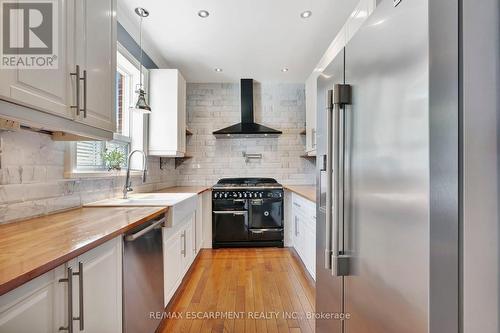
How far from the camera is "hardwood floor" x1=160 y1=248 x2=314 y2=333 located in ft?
6.06

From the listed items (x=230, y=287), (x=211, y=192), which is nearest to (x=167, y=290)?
(x=230, y=287)

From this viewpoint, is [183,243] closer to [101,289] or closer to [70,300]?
[101,289]

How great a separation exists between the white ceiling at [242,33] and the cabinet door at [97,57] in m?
0.80

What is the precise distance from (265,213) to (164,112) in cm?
194

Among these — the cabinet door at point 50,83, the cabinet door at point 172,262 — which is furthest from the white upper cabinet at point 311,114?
the cabinet door at point 50,83

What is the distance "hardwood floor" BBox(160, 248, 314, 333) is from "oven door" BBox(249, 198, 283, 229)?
1.63 ft

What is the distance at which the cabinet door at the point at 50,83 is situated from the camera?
91cm

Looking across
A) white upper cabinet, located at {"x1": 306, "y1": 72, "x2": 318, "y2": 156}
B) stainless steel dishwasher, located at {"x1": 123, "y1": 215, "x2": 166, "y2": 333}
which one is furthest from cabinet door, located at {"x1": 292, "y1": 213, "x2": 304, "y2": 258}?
stainless steel dishwasher, located at {"x1": 123, "y1": 215, "x2": 166, "y2": 333}

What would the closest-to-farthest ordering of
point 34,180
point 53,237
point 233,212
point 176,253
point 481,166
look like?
point 481,166 → point 53,237 → point 34,180 → point 176,253 → point 233,212

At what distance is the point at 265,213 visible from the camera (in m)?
3.59

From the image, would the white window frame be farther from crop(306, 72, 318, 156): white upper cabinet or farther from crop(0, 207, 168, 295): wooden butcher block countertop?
crop(306, 72, 318, 156): white upper cabinet

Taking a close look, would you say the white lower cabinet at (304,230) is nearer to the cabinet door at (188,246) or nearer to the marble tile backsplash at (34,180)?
the cabinet door at (188,246)

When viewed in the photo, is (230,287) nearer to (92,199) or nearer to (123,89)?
(92,199)

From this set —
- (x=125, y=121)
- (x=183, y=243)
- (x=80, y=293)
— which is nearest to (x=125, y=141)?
(x=125, y=121)
